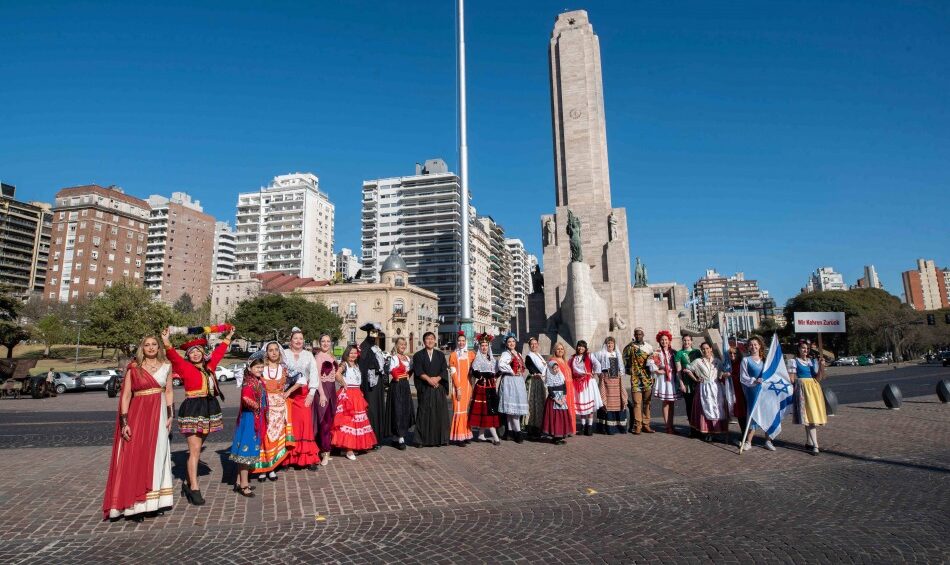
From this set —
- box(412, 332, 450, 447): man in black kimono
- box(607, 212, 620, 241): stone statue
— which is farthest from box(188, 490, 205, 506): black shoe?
box(607, 212, 620, 241): stone statue

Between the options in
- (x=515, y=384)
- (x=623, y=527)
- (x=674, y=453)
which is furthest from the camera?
(x=515, y=384)

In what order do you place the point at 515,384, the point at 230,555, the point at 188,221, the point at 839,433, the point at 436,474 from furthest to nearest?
the point at 188,221
the point at 839,433
the point at 515,384
the point at 436,474
the point at 230,555

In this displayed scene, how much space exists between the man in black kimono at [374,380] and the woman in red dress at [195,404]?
273 centimetres

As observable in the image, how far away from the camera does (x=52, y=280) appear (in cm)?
8719

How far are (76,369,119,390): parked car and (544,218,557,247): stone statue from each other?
25994mm

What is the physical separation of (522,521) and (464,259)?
52.6 ft

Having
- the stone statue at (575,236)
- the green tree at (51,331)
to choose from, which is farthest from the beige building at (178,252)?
the stone statue at (575,236)

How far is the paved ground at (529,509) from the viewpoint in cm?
432

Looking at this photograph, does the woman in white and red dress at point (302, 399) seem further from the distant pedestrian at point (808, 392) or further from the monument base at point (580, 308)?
the monument base at point (580, 308)

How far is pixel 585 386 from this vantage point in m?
9.88

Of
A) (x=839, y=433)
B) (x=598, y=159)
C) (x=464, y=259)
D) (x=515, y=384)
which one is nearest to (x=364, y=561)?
(x=515, y=384)

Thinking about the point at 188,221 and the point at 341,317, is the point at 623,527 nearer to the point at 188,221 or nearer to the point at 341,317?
the point at 341,317

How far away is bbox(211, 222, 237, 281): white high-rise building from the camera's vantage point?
115m

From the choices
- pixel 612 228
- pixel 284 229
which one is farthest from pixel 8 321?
pixel 284 229
